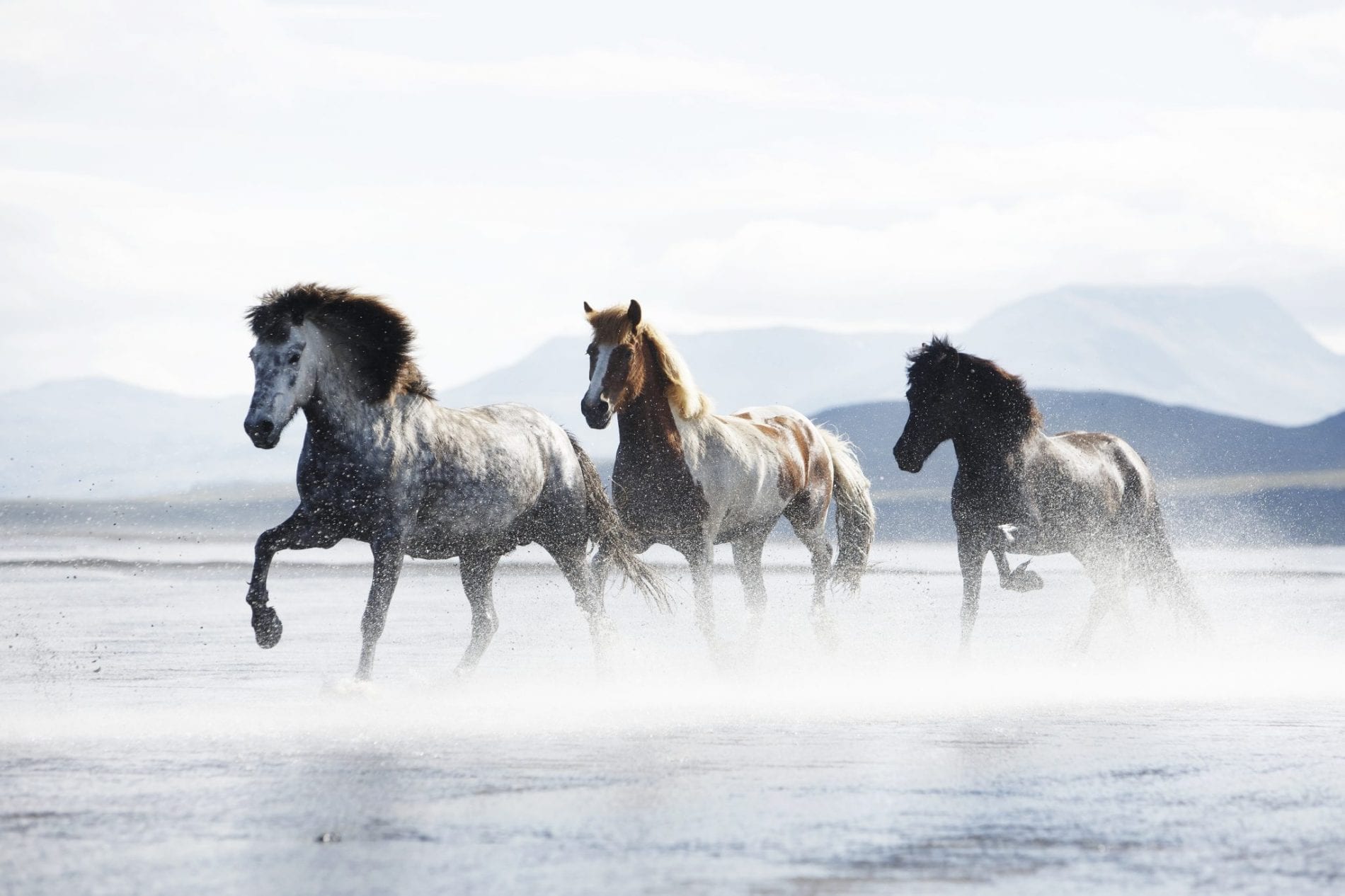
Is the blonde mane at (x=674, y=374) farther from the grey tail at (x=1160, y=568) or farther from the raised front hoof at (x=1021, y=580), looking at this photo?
the grey tail at (x=1160, y=568)

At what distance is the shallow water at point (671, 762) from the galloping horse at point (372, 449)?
82cm

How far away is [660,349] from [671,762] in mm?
4243

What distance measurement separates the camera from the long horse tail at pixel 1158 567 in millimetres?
14547

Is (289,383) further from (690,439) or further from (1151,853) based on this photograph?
(1151,853)

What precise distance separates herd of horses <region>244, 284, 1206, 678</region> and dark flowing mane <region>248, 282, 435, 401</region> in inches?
0.5

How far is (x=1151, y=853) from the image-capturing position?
5.77 meters

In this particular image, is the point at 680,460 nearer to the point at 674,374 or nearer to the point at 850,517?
the point at 674,374

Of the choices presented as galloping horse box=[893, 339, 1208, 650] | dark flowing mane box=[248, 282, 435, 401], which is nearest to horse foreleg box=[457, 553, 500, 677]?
dark flowing mane box=[248, 282, 435, 401]

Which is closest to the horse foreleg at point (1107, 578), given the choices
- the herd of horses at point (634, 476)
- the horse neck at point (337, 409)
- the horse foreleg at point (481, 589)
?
the herd of horses at point (634, 476)

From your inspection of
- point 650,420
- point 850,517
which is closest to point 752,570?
point 850,517

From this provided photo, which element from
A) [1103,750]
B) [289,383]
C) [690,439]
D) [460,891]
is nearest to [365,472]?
[289,383]

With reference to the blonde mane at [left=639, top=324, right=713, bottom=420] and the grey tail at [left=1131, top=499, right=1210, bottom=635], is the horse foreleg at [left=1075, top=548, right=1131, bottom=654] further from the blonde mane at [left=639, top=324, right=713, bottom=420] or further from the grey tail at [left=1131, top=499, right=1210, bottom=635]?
the blonde mane at [left=639, top=324, right=713, bottom=420]

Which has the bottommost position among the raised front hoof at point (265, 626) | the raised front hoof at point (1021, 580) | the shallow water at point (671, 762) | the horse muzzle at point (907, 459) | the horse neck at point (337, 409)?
the shallow water at point (671, 762)

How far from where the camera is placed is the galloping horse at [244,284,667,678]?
9875 mm
